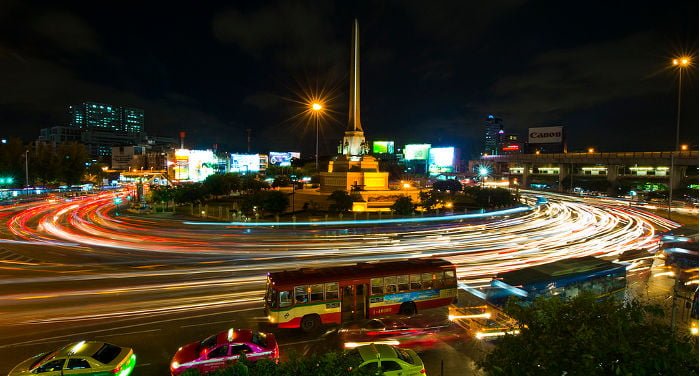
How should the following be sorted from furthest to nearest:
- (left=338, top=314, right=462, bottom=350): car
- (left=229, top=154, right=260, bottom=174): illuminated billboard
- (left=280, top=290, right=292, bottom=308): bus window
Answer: (left=229, top=154, right=260, bottom=174): illuminated billboard, (left=280, top=290, right=292, bottom=308): bus window, (left=338, top=314, right=462, bottom=350): car

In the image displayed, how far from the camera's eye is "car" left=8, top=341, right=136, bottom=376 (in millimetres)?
7895

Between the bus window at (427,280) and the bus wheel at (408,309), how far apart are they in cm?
70

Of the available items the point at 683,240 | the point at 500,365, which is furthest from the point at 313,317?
the point at 683,240

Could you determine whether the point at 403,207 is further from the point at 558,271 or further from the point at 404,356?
the point at 404,356

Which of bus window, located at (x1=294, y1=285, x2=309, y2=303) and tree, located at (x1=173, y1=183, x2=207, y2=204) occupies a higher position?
tree, located at (x1=173, y1=183, x2=207, y2=204)

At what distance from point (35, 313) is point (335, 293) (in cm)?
977

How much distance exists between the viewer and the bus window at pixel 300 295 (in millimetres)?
10891

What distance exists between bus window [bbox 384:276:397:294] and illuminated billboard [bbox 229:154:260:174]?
331 ft

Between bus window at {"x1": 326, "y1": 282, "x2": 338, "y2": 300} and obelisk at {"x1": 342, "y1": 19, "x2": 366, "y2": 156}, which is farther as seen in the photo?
obelisk at {"x1": 342, "y1": 19, "x2": 366, "y2": 156}

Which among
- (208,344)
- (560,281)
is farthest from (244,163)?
(560,281)

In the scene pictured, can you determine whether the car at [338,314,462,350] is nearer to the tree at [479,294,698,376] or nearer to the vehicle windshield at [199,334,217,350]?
the vehicle windshield at [199,334,217,350]

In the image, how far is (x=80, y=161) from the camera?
236 feet

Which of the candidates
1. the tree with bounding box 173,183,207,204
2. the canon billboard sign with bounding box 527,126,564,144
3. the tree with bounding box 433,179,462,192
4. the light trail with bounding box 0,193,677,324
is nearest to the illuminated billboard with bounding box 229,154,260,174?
the tree with bounding box 173,183,207,204

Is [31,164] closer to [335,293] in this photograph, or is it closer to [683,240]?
[335,293]
